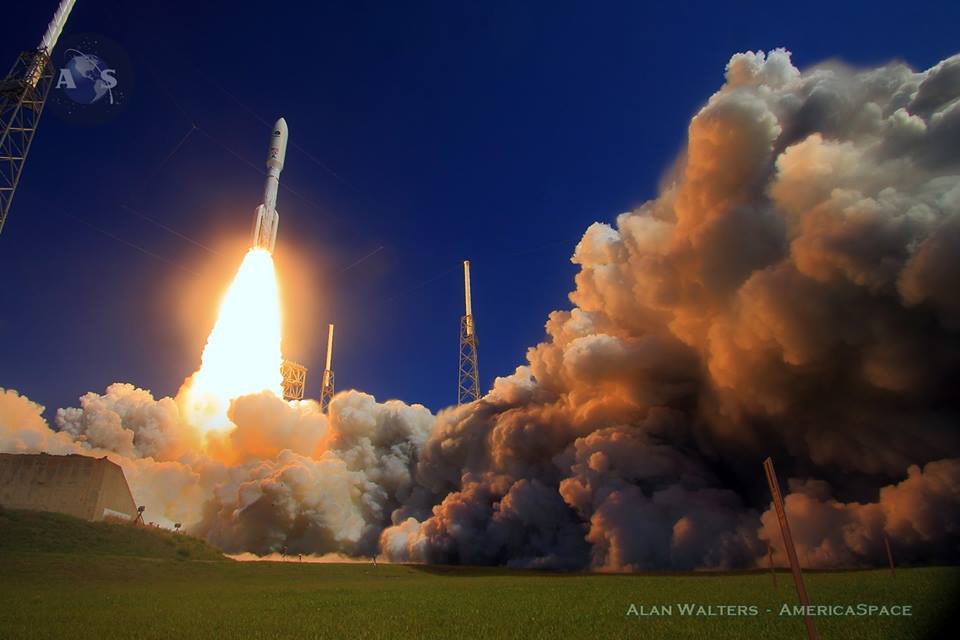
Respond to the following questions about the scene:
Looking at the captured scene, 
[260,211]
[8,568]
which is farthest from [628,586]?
[260,211]

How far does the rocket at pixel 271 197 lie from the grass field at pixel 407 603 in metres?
45.9

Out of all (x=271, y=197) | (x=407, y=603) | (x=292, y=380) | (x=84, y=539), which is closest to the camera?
(x=407, y=603)

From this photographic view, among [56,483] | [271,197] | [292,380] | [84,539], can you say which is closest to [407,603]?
[84,539]

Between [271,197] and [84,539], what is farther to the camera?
[271,197]

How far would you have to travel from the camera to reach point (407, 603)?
104 feet

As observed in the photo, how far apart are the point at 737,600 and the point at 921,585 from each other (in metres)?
8.72

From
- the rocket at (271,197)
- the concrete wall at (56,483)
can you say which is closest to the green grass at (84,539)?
the concrete wall at (56,483)

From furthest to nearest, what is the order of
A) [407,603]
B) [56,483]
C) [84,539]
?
[56,483] → [84,539] → [407,603]

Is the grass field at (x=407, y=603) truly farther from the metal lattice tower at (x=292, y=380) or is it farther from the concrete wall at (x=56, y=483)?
the metal lattice tower at (x=292, y=380)

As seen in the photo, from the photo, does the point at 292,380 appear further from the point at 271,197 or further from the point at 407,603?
the point at 407,603

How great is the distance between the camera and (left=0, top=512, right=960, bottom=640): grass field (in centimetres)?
→ 2072

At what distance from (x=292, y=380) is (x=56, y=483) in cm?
5153

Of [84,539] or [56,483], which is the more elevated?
[56,483]

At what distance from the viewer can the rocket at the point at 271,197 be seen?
275 ft
